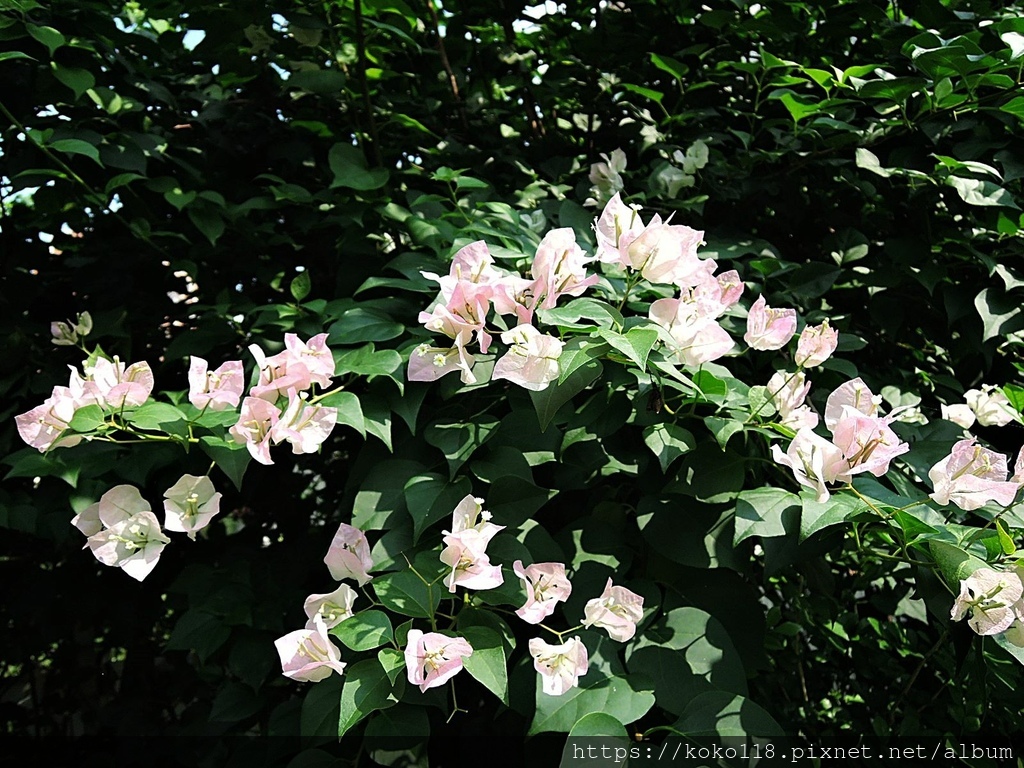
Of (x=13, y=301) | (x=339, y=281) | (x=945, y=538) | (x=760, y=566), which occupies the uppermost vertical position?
(x=945, y=538)

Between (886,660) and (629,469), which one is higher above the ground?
(629,469)

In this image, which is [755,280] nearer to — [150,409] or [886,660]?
[886,660]

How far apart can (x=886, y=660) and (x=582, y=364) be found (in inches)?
47.2

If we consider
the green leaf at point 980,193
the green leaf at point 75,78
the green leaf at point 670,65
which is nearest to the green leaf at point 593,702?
the green leaf at point 980,193

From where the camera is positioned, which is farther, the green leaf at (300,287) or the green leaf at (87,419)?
the green leaf at (300,287)

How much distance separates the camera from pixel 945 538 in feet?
3.01

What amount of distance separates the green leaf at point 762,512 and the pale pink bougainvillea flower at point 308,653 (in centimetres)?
51

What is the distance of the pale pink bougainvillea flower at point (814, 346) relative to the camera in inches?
43.6

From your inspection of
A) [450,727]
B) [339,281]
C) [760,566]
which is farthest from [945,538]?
[339,281]

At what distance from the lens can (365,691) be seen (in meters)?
0.95

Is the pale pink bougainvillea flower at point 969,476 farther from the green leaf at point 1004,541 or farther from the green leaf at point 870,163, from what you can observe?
the green leaf at point 870,163

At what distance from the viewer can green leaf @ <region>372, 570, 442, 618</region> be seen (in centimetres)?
98

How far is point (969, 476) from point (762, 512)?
0.24m

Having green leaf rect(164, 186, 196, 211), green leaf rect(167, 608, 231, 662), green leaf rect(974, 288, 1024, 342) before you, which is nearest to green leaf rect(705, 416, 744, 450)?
green leaf rect(974, 288, 1024, 342)
